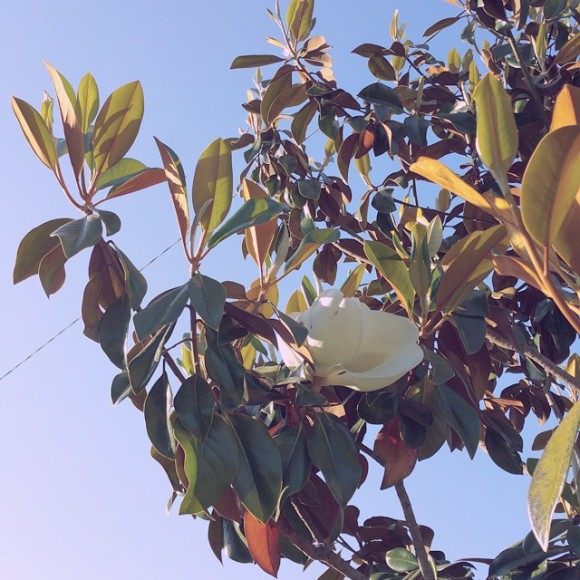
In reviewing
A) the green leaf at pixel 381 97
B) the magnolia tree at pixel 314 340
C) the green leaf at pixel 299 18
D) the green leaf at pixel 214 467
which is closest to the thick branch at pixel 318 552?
the magnolia tree at pixel 314 340

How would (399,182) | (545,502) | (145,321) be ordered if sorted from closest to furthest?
(545,502) → (145,321) → (399,182)

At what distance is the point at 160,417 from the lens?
0.98m

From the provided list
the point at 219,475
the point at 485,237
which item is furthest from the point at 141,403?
the point at 485,237

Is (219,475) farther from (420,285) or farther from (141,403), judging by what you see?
(420,285)

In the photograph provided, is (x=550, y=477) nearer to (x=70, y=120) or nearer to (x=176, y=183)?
(x=176, y=183)

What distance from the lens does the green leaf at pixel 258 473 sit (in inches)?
37.2

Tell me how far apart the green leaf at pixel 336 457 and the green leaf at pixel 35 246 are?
0.43m

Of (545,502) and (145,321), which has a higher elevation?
(145,321)

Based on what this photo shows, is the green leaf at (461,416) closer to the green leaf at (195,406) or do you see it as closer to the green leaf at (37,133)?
the green leaf at (195,406)

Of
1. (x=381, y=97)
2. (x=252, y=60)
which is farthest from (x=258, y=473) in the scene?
(x=252, y=60)

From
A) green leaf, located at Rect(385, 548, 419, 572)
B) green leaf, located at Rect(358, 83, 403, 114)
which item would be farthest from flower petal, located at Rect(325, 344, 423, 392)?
green leaf, located at Rect(358, 83, 403, 114)

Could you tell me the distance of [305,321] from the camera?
1002mm

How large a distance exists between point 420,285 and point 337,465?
259mm

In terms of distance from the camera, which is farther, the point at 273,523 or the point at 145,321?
the point at 273,523
